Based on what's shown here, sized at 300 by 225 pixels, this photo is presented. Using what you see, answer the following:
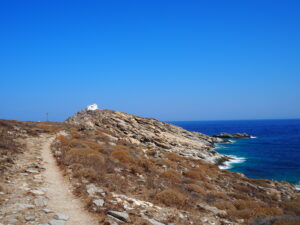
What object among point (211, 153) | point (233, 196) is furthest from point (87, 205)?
point (211, 153)

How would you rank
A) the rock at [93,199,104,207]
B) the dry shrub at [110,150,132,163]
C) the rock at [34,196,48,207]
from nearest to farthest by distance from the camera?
the rock at [34,196,48,207] < the rock at [93,199,104,207] < the dry shrub at [110,150,132,163]

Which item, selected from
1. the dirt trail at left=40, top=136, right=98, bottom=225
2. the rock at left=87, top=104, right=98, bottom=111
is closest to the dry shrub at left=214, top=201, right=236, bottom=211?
the dirt trail at left=40, top=136, right=98, bottom=225

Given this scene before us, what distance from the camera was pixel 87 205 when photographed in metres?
8.07

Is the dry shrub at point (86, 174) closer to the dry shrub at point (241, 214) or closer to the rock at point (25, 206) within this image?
the rock at point (25, 206)

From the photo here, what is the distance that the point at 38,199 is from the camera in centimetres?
815

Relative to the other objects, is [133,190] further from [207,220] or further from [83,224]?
[83,224]

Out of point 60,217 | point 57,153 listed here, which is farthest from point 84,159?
point 60,217

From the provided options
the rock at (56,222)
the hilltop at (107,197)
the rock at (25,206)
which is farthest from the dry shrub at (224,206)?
the rock at (25,206)

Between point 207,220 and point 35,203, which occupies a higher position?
point 35,203

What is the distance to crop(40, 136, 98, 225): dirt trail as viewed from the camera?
7.12m

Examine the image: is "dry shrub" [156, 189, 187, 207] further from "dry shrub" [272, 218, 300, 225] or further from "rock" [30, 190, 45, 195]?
"rock" [30, 190, 45, 195]

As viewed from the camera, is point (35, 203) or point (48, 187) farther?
point (48, 187)

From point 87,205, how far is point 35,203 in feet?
6.10

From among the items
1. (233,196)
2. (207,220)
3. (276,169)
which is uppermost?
(207,220)
